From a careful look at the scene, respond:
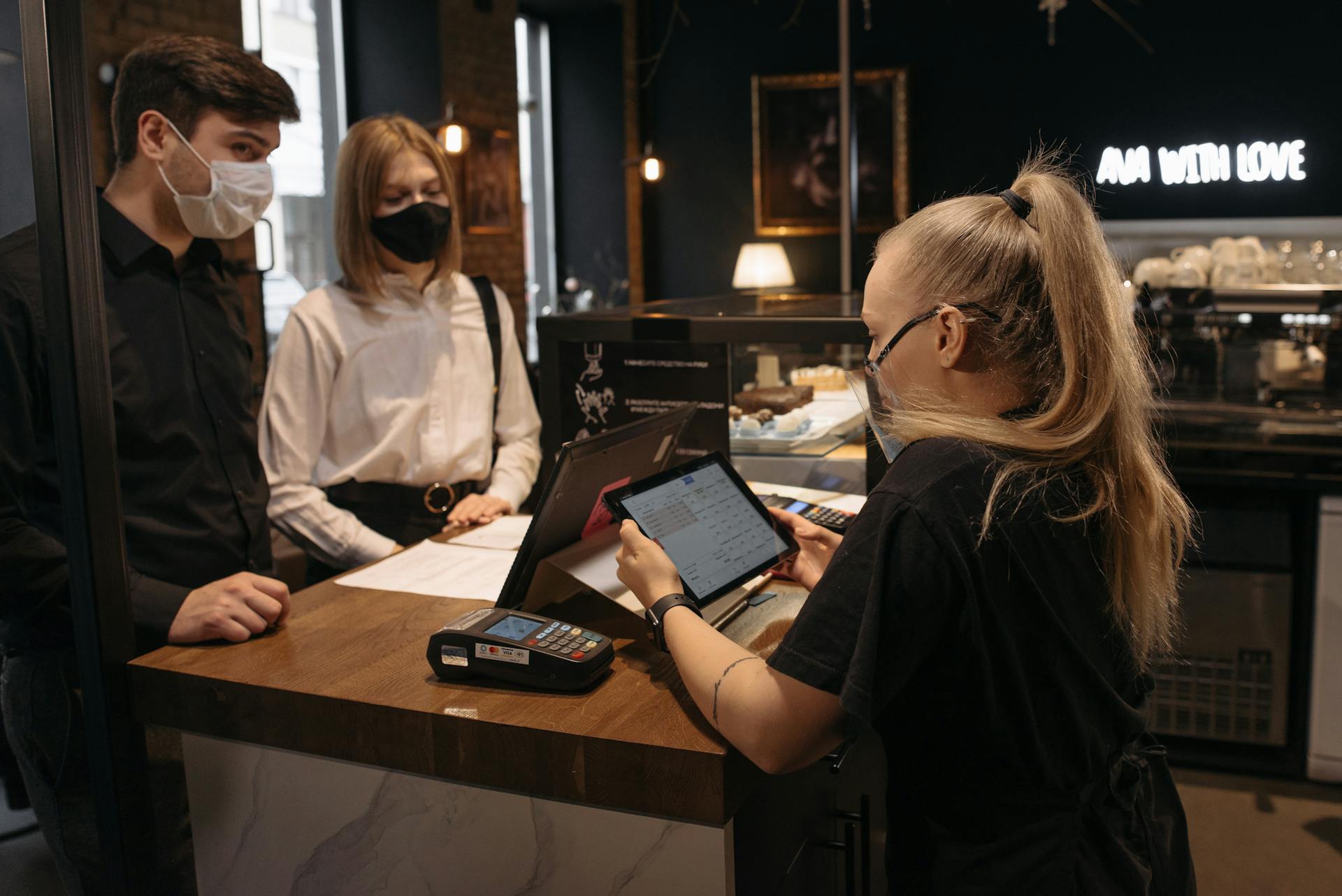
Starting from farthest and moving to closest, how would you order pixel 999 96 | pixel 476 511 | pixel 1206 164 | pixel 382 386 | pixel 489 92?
1. pixel 489 92
2. pixel 999 96
3. pixel 1206 164
4. pixel 382 386
5. pixel 476 511

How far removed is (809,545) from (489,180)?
6052 mm

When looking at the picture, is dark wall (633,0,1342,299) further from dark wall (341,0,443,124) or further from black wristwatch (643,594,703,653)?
black wristwatch (643,594,703,653)

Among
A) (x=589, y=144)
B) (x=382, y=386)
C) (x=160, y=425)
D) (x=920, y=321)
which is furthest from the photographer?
(x=589, y=144)

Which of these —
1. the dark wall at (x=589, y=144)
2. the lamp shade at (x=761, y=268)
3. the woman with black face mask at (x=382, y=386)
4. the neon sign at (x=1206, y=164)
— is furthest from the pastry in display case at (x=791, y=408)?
the dark wall at (x=589, y=144)

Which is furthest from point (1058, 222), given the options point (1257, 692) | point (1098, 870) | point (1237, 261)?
point (1237, 261)

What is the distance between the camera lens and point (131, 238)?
1.77 meters

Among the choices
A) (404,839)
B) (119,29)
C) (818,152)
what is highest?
(119,29)

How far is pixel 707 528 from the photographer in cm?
148

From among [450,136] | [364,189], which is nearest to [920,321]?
[364,189]

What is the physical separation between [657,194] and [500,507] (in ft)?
20.9

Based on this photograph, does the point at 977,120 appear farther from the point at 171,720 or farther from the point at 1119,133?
the point at 171,720

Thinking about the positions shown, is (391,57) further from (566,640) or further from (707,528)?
(566,640)

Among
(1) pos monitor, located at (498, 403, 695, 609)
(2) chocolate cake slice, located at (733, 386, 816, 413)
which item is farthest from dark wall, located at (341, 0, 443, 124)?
(1) pos monitor, located at (498, 403, 695, 609)

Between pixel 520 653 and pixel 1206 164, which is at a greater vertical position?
pixel 1206 164
